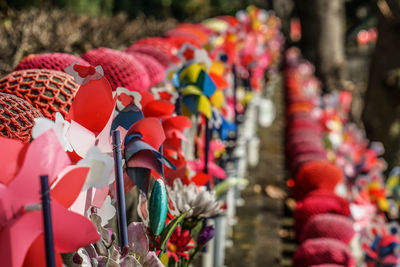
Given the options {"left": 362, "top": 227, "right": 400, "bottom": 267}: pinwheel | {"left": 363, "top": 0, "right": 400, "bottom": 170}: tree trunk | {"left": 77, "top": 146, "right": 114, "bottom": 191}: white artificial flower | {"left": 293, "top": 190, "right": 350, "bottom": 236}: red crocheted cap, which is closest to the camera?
{"left": 77, "top": 146, "right": 114, "bottom": 191}: white artificial flower

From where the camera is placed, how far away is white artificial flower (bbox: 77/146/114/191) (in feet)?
2.68

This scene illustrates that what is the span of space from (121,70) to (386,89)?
14.3 ft

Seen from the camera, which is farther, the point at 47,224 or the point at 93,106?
the point at 93,106

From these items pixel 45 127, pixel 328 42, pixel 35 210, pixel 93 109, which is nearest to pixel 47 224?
pixel 35 210

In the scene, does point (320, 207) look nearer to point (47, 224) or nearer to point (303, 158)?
point (303, 158)

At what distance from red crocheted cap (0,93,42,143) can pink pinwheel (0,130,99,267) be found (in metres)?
0.25

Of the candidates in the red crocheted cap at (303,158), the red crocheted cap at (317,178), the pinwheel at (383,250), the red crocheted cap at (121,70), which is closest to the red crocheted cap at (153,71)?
the red crocheted cap at (121,70)

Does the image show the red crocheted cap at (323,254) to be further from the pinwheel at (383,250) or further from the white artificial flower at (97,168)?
the white artificial flower at (97,168)

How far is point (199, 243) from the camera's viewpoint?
1282mm

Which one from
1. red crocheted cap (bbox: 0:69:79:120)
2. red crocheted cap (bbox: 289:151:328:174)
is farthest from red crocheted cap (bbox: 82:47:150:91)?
red crocheted cap (bbox: 289:151:328:174)

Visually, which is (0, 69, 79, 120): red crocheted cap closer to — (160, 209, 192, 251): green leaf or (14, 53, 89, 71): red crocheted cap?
(14, 53, 89, 71): red crocheted cap

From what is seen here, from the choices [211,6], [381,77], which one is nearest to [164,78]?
[381,77]

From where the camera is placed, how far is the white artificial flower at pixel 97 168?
0.82 metres

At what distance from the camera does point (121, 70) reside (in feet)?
5.30
